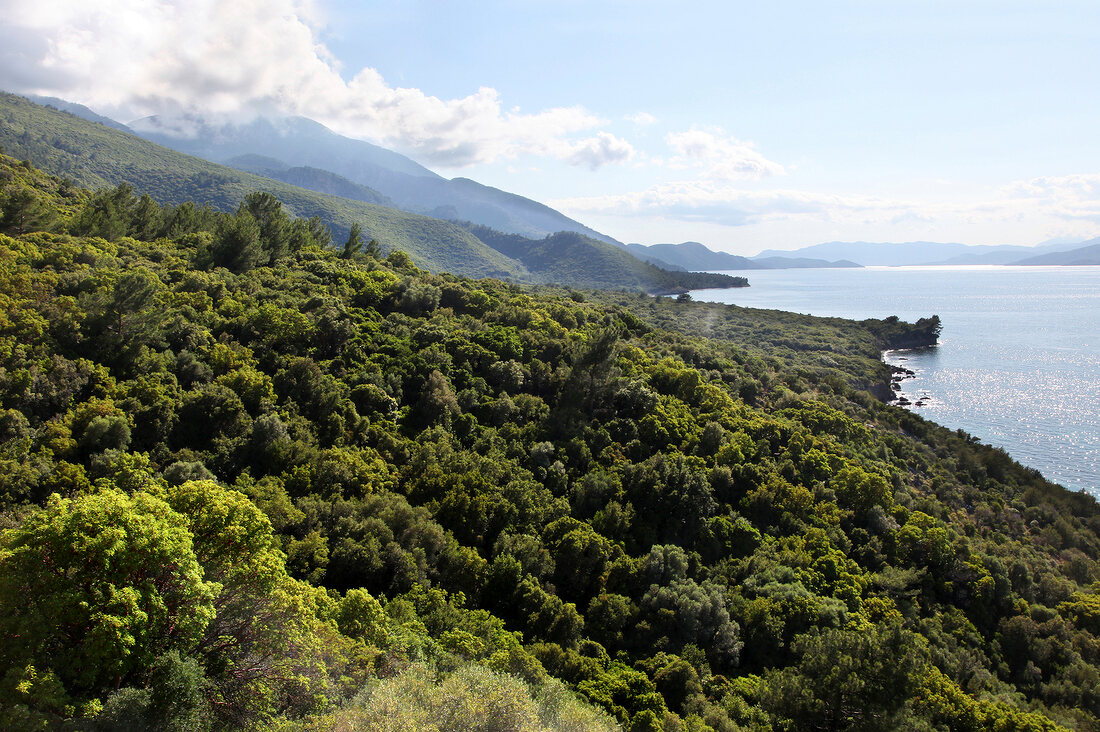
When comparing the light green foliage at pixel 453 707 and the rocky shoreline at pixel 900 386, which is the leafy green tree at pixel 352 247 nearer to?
the light green foliage at pixel 453 707

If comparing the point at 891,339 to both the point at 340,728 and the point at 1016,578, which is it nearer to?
the point at 1016,578

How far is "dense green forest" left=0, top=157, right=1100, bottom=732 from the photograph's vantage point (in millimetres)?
14266

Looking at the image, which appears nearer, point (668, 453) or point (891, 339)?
point (668, 453)

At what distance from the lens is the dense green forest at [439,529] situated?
1427 centimetres

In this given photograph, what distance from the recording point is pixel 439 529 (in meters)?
29.7

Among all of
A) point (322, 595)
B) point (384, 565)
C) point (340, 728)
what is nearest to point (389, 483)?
point (384, 565)

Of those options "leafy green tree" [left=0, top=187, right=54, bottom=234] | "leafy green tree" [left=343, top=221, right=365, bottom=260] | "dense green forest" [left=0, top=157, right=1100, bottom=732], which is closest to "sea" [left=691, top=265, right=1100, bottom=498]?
"dense green forest" [left=0, top=157, right=1100, bottom=732]

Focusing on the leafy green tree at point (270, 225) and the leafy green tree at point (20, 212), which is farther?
the leafy green tree at point (270, 225)

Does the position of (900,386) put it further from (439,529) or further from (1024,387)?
(439,529)

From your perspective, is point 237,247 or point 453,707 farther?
point 237,247

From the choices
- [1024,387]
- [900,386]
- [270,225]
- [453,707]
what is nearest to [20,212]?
[270,225]

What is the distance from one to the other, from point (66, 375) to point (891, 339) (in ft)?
528

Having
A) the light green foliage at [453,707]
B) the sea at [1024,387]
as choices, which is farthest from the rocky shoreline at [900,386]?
the light green foliage at [453,707]

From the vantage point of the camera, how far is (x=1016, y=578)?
41.9 m
